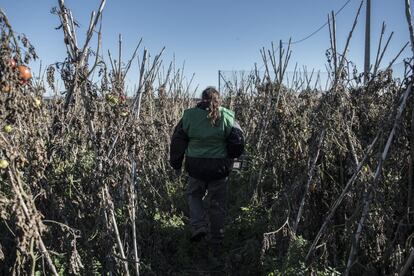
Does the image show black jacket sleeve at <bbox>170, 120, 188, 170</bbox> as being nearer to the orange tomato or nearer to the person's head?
the person's head

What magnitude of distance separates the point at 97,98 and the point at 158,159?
2357mm

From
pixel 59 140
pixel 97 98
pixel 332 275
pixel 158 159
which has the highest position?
pixel 97 98

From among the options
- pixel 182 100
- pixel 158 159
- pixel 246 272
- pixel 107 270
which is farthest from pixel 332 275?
pixel 182 100

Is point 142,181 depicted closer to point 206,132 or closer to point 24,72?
point 206,132

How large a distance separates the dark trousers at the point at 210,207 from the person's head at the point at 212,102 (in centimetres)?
58

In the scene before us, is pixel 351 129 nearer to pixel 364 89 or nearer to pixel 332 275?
pixel 364 89

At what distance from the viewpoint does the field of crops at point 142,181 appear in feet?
5.83

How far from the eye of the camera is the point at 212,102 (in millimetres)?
3664

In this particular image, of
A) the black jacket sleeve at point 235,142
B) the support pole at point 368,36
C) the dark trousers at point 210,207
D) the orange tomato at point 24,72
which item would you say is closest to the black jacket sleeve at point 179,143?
the dark trousers at point 210,207

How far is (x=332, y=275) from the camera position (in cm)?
259

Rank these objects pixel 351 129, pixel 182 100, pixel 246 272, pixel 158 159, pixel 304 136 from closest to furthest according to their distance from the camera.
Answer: pixel 351 129, pixel 246 272, pixel 304 136, pixel 158 159, pixel 182 100

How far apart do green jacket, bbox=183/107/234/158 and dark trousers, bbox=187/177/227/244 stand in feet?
0.89

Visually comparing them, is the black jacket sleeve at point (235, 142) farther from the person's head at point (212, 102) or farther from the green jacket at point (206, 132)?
the person's head at point (212, 102)

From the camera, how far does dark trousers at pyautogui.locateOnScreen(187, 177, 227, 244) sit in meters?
3.85
